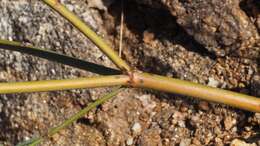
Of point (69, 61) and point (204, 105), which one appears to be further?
point (204, 105)

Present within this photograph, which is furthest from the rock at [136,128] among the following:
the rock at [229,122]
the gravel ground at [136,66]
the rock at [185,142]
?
the rock at [229,122]

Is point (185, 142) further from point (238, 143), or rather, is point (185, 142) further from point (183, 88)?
point (183, 88)

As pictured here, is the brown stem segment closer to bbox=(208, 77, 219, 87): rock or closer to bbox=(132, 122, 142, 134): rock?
bbox=(208, 77, 219, 87): rock

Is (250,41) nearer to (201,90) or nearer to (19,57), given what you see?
(201,90)

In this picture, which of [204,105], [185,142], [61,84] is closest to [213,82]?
[204,105]

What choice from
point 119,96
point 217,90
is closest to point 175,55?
point 119,96

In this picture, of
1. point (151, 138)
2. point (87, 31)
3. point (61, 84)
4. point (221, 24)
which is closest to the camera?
point (61, 84)
